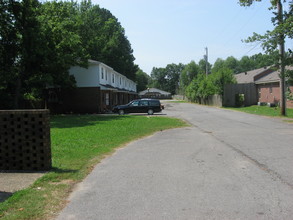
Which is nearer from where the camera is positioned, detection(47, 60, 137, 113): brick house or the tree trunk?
the tree trunk

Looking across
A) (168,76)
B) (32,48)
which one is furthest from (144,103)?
(168,76)

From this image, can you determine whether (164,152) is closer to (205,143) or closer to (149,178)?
(205,143)

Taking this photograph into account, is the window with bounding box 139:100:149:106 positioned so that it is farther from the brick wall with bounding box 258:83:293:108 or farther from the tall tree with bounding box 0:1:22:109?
the brick wall with bounding box 258:83:293:108

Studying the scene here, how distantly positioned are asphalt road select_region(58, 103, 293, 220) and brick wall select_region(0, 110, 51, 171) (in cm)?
136

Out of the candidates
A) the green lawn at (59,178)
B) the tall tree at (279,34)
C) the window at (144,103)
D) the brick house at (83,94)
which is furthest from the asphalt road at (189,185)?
the brick house at (83,94)

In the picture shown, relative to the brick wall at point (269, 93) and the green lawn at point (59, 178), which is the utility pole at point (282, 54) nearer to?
the brick wall at point (269, 93)

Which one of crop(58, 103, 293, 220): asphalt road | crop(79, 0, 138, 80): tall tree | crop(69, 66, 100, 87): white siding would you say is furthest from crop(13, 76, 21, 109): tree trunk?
crop(79, 0, 138, 80): tall tree

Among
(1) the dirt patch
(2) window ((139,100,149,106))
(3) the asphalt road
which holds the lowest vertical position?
(3) the asphalt road

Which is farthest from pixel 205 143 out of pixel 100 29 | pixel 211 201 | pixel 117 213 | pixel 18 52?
pixel 100 29

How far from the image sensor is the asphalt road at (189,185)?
4.42 meters

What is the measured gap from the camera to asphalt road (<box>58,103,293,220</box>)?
4422 mm

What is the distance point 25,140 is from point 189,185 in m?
3.92

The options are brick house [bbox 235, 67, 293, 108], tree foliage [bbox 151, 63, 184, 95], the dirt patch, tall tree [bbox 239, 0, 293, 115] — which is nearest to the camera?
the dirt patch

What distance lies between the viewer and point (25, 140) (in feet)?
23.4
